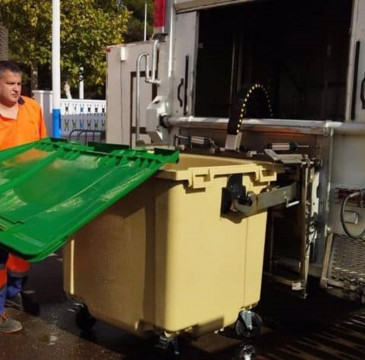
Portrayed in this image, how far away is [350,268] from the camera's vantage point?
125 inches

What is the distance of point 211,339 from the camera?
3.64m

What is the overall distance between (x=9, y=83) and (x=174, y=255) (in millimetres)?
1903

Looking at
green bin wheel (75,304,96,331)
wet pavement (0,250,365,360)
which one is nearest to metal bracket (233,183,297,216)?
wet pavement (0,250,365,360)

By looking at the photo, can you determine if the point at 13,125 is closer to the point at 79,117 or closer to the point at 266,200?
the point at 266,200

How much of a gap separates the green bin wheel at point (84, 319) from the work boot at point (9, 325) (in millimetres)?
380

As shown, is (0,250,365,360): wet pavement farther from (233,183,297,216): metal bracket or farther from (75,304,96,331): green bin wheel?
(233,183,297,216): metal bracket

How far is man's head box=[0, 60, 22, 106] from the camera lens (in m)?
3.90

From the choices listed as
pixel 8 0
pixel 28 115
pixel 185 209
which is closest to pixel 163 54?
pixel 28 115

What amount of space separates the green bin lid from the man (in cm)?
76

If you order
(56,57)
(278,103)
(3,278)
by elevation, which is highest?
(56,57)

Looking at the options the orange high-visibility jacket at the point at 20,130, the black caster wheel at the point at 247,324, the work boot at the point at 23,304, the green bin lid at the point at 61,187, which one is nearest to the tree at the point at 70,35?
the orange high-visibility jacket at the point at 20,130

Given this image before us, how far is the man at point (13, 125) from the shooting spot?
153 inches

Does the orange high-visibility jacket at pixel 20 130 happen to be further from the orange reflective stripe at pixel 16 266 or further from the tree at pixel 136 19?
the tree at pixel 136 19

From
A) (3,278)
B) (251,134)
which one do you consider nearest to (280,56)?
(251,134)
